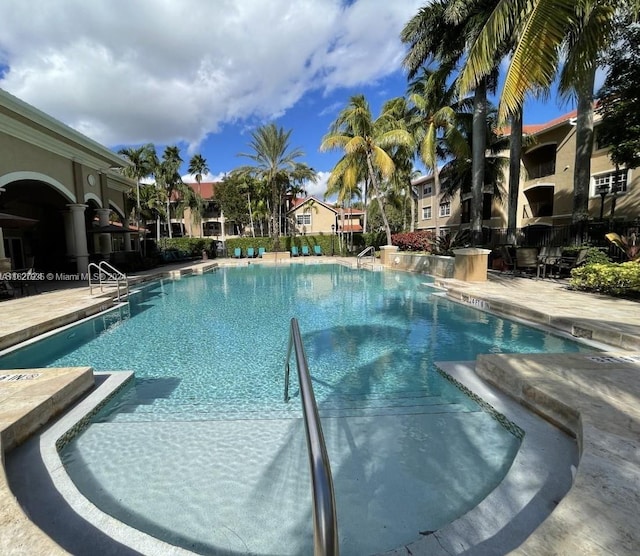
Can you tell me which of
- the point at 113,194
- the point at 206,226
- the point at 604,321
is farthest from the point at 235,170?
the point at 604,321

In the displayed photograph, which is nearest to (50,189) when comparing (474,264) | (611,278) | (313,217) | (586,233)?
(474,264)

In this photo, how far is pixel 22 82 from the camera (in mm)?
18984

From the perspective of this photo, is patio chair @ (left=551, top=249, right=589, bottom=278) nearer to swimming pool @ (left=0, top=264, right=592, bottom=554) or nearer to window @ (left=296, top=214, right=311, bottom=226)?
swimming pool @ (left=0, top=264, right=592, bottom=554)

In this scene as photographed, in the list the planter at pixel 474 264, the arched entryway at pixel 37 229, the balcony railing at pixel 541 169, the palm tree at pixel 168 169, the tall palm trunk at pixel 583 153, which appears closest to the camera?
the planter at pixel 474 264

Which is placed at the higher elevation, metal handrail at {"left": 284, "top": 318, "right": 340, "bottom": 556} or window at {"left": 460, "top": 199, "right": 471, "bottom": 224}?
window at {"left": 460, "top": 199, "right": 471, "bottom": 224}

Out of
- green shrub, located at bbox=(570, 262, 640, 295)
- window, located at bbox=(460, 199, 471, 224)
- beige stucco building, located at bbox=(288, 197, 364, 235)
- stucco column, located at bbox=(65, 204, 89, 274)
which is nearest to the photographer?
green shrub, located at bbox=(570, 262, 640, 295)

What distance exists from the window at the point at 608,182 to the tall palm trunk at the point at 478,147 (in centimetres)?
871

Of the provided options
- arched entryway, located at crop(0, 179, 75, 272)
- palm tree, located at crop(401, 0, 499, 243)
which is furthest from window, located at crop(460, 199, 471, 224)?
arched entryway, located at crop(0, 179, 75, 272)

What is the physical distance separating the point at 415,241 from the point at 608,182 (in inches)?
457

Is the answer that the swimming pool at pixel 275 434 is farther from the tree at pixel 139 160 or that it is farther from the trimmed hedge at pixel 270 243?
the tree at pixel 139 160

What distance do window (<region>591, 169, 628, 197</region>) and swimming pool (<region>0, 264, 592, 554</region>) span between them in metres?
18.6

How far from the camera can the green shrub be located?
8156 millimetres

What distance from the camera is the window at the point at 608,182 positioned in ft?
63.8

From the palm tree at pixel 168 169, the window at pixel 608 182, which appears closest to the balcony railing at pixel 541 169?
the window at pixel 608 182
